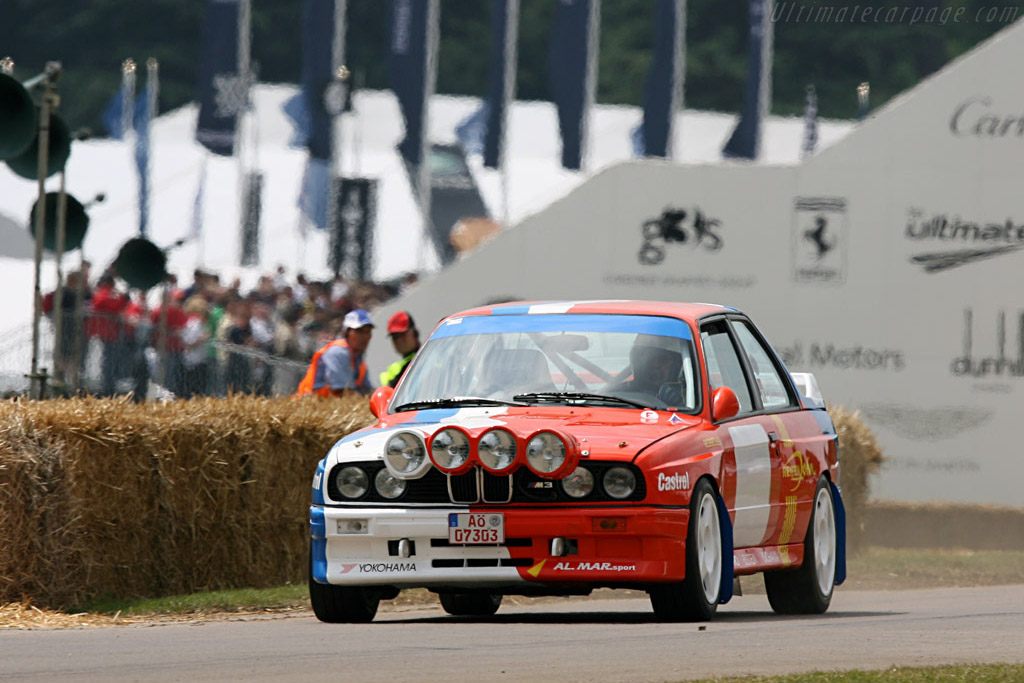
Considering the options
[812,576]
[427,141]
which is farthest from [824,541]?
[427,141]

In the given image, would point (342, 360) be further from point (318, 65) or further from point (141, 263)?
point (318, 65)

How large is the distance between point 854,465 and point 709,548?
9013 millimetres

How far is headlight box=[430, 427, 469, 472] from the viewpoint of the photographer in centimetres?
952

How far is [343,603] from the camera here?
33.5 feet

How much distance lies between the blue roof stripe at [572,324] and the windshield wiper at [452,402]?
595mm

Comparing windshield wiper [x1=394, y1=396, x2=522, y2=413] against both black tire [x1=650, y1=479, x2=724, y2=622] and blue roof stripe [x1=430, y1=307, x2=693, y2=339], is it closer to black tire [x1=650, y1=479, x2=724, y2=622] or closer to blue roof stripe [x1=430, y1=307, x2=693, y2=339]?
blue roof stripe [x1=430, y1=307, x2=693, y2=339]

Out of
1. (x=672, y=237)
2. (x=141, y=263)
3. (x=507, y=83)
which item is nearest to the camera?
(x=141, y=263)

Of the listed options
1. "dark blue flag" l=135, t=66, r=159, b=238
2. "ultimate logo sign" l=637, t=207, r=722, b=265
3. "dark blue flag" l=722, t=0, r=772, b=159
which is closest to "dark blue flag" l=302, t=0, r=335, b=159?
"dark blue flag" l=135, t=66, r=159, b=238

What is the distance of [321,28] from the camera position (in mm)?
41031

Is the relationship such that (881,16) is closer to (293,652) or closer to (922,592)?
(922,592)

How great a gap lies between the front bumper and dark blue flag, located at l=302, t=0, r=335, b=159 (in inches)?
1220

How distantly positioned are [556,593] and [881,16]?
58076 mm

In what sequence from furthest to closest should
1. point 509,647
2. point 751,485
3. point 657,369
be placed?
1. point 751,485
2. point 657,369
3. point 509,647

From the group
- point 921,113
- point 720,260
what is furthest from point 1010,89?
point 720,260
